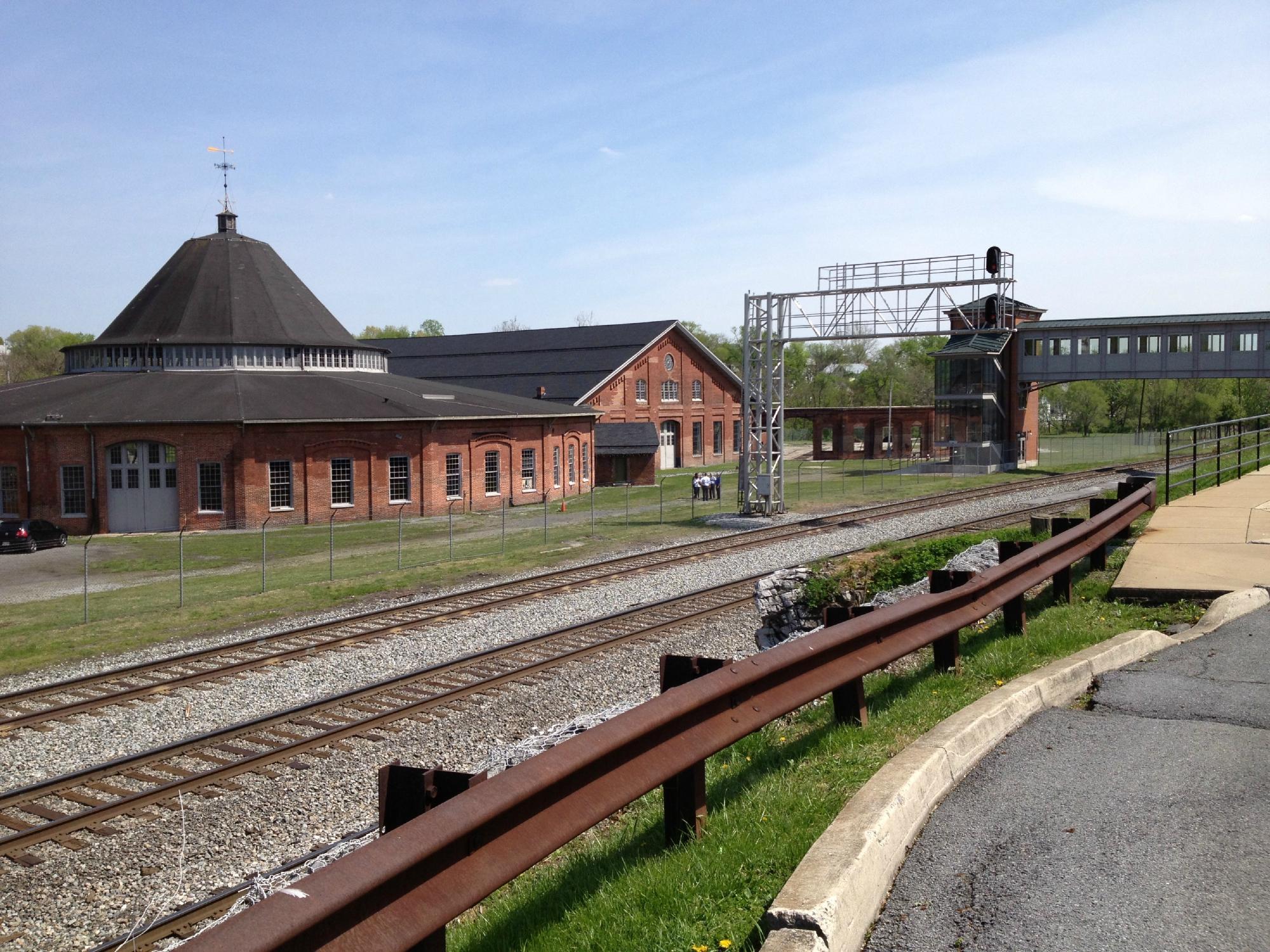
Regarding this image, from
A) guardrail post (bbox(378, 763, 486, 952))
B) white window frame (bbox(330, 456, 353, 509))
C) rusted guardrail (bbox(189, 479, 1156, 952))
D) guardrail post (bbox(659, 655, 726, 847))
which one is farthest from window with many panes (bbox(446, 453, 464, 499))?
guardrail post (bbox(378, 763, 486, 952))

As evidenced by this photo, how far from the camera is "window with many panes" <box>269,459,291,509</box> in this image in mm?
37656

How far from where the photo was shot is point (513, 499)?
146 ft

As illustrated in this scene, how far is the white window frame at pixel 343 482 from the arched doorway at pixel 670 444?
2887 cm

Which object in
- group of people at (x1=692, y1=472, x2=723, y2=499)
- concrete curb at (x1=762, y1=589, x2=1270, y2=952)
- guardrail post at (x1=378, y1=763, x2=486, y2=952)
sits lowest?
group of people at (x1=692, y1=472, x2=723, y2=499)

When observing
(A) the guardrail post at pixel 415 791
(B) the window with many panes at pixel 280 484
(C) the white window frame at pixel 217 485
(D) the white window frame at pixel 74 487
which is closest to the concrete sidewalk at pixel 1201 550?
(A) the guardrail post at pixel 415 791

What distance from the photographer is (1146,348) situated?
54812 millimetres

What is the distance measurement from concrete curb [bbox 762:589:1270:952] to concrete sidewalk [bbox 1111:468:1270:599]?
9.20 ft

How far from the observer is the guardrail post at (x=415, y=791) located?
3.65 meters

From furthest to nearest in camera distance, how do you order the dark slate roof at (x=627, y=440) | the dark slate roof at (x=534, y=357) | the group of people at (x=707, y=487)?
the dark slate roof at (x=534, y=357) < the dark slate roof at (x=627, y=440) < the group of people at (x=707, y=487)

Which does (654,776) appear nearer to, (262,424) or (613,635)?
(613,635)

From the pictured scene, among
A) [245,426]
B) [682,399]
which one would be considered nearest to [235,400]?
[245,426]

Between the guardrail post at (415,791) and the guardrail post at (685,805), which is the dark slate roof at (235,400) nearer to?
the guardrail post at (685,805)

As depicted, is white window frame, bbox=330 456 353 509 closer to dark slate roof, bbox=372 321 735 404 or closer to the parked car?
the parked car

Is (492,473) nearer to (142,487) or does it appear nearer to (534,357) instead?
(142,487)
